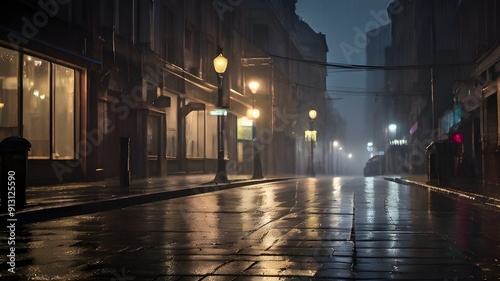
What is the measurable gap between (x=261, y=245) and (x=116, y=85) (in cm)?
1856

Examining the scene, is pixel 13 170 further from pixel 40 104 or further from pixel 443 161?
pixel 443 161

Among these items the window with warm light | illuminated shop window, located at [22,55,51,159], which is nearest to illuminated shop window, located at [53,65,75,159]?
the window with warm light

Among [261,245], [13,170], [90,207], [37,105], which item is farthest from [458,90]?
[261,245]

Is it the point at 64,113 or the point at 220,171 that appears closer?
the point at 64,113

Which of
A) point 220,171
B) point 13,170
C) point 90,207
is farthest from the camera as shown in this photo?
point 220,171

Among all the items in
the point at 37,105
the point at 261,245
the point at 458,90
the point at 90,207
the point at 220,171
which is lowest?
the point at 261,245

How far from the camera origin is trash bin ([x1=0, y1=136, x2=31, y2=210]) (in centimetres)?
1116

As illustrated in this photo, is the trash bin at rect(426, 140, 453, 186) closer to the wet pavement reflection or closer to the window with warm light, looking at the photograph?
the wet pavement reflection

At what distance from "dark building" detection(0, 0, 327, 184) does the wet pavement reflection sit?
7934 mm

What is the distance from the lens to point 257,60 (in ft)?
164

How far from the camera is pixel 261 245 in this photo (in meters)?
8.10

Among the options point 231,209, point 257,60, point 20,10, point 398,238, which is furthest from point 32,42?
point 257,60

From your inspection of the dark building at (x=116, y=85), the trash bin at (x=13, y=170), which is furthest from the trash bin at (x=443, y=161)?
the trash bin at (x=13, y=170)

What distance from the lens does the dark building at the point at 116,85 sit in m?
19.3
